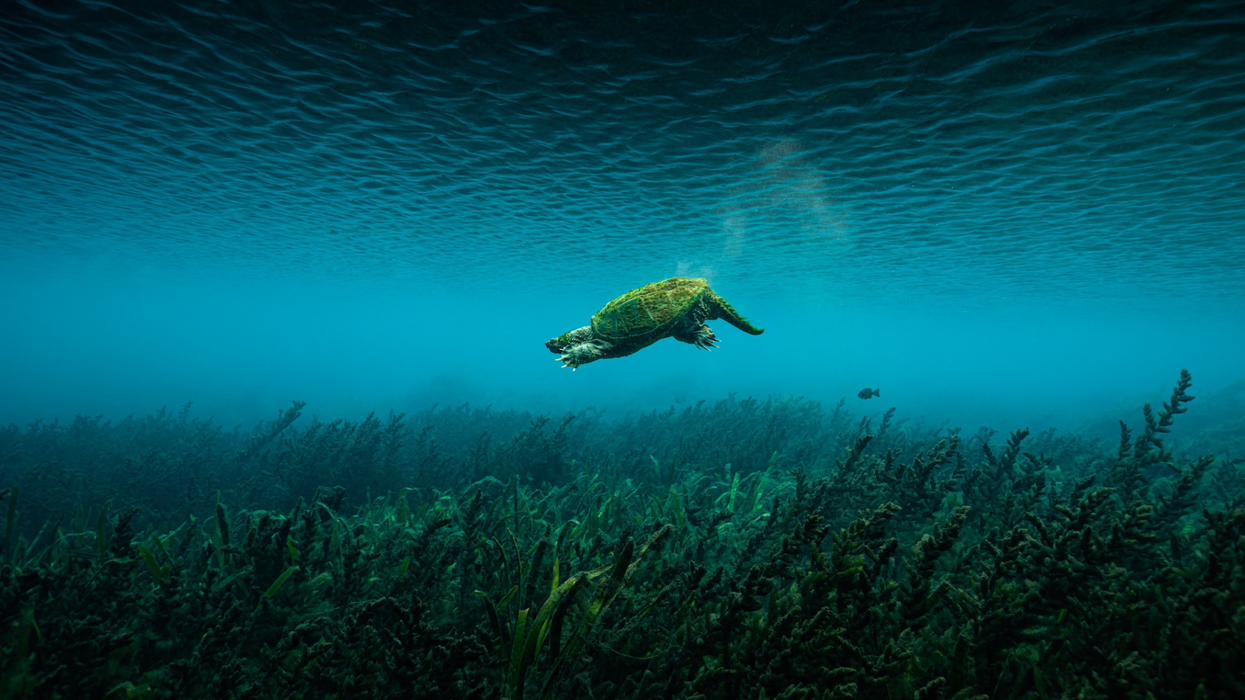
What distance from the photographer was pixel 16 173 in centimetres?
1703

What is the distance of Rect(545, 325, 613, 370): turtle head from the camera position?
193 inches

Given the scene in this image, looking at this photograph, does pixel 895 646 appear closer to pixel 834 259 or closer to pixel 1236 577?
pixel 1236 577

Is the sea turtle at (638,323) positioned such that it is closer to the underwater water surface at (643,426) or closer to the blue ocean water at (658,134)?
the underwater water surface at (643,426)

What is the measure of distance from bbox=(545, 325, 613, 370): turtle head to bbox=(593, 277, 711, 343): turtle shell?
107mm

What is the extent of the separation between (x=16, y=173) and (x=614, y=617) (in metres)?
28.4

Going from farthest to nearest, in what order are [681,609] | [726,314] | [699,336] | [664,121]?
[664,121] < [726,314] < [699,336] < [681,609]

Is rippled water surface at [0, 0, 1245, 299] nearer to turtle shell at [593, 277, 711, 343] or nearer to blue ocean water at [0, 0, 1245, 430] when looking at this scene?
blue ocean water at [0, 0, 1245, 430]

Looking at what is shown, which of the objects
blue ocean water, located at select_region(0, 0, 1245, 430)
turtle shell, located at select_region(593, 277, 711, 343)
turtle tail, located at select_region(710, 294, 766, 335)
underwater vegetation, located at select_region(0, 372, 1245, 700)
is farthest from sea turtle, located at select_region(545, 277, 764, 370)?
blue ocean water, located at select_region(0, 0, 1245, 430)

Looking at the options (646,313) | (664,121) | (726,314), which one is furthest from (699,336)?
(664,121)

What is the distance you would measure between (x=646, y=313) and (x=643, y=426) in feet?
52.2

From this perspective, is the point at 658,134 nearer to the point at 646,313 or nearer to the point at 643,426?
the point at 646,313

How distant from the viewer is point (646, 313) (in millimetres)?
4867

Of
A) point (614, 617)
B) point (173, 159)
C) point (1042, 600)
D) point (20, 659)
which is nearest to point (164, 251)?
point (173, 159)

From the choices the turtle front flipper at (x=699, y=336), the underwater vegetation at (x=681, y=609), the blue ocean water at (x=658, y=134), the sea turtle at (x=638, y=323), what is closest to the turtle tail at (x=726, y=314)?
the sea turtle at (x=638, y=323)
